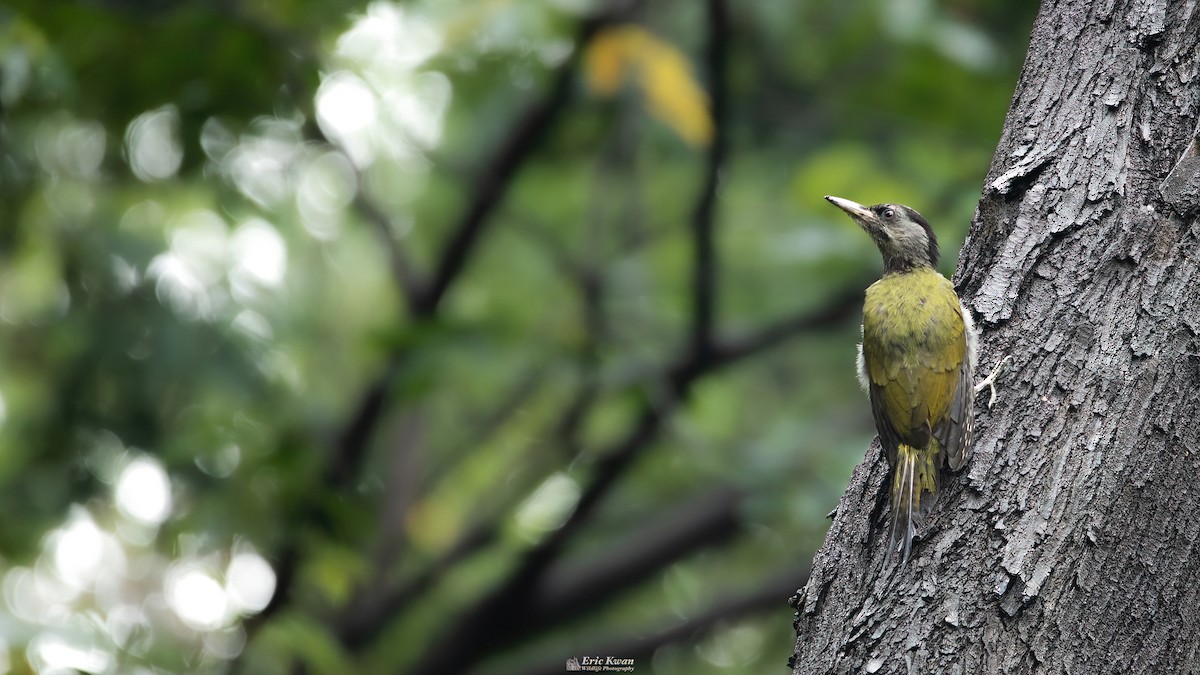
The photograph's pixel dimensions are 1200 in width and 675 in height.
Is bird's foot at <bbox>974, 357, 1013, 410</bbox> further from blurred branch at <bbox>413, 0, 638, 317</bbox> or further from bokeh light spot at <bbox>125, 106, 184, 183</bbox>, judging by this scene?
bokeh light spot at <bbox>125, 106, 184, 183</bbox>

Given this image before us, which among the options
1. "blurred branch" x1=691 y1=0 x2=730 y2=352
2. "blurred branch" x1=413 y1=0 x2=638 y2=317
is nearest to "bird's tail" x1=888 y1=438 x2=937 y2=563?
"blurred branch" x1=691 y1=0 x2=730 y2=352

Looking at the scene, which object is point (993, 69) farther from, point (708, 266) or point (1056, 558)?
point (1056, 558)

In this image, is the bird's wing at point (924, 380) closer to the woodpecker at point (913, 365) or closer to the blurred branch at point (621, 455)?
the woodpecker at point (913, 365)

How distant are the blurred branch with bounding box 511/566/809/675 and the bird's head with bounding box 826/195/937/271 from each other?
2.65m

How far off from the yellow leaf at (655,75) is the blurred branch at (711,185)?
98 mm

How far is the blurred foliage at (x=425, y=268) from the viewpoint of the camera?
627 centimetres

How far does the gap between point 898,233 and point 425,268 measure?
16.7ft

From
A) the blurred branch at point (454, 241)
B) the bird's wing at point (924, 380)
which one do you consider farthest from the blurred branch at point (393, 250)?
the bird's wing at point (924, 380)

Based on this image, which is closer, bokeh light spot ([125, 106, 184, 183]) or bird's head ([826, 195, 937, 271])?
bird's head ([826, 195, 937, 271])

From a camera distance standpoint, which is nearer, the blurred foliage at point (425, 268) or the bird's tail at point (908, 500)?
the bird's tail at point (908, 500)

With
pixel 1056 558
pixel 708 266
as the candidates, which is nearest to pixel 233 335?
pixel 708 266

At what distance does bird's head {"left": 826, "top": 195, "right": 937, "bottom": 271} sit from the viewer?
4715mm

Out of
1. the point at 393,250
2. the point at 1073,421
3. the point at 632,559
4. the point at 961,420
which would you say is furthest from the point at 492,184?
the point at 1073,421

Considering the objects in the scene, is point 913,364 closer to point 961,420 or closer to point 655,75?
point 961,420
